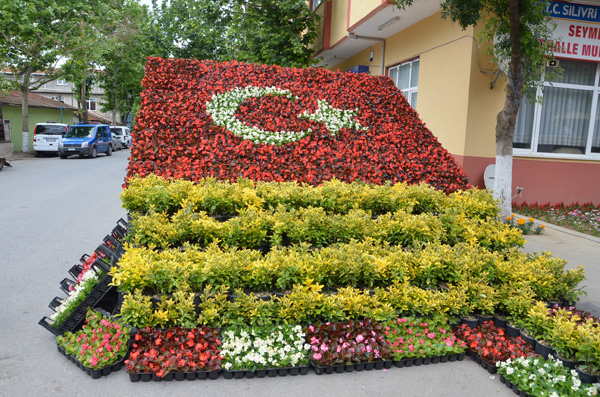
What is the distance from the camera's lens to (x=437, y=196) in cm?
636

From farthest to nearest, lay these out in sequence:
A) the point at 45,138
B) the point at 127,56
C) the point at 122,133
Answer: the point at 127,56
the point at 122,133
the point at 45,138

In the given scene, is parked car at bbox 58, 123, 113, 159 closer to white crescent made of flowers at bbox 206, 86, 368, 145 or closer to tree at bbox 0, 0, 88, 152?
tree at bbox 0, 0, 88, 152

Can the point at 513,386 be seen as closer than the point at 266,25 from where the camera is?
Yes

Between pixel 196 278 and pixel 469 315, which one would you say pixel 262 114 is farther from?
Result: pixel 469 315

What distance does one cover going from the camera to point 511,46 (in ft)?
24.7

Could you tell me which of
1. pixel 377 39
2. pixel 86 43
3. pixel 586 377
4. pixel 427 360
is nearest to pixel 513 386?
pixel 586 377

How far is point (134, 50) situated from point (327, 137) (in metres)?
34.1

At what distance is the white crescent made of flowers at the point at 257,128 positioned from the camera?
7.41m

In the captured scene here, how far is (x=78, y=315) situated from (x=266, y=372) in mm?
1823

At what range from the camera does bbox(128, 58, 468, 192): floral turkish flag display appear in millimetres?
6949

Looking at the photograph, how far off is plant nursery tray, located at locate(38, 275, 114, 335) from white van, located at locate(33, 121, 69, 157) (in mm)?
23041

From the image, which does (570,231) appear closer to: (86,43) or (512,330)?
(512,330)

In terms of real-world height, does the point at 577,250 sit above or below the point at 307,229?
below

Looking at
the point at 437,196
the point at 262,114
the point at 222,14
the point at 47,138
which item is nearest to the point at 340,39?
the point at 222,14
